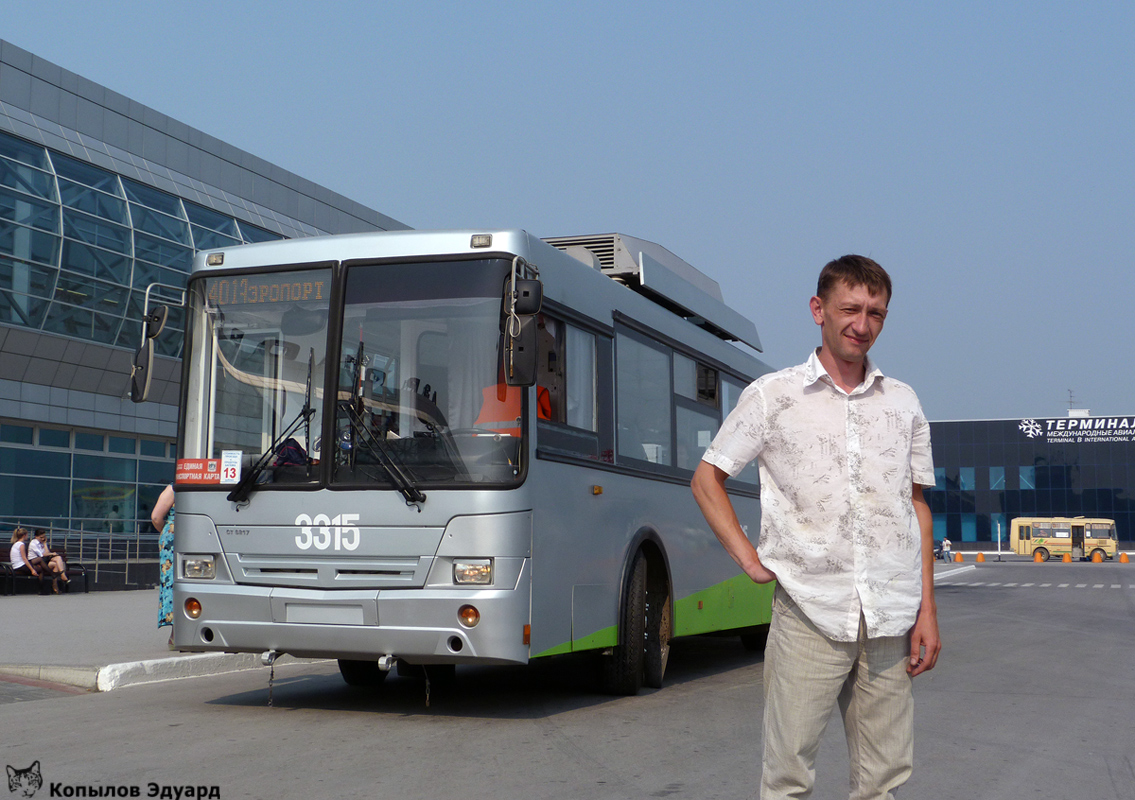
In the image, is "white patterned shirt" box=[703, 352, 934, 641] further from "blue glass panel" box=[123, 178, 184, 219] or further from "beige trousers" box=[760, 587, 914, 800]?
"blue glass panel" box=[123, 178, 184, 219]

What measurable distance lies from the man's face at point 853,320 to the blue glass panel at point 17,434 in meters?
29.8

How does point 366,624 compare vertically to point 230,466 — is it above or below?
below

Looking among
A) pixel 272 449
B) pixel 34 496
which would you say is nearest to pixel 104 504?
pixel 34 496

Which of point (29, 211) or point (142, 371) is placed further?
point (29, 211)

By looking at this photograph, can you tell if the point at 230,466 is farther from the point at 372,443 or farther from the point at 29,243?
the point at 29,243

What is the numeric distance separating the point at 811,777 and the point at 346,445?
190 inches

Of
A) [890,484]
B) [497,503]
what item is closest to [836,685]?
[890,484]

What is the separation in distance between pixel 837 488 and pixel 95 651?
10071 mm

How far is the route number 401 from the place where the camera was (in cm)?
763

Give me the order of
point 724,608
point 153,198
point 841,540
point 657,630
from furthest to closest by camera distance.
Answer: point 153,198 < point 724,608 < point 657,630 < point 841,540

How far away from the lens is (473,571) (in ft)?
24.5

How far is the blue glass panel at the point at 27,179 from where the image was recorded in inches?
1085

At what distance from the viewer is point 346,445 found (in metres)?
7.78

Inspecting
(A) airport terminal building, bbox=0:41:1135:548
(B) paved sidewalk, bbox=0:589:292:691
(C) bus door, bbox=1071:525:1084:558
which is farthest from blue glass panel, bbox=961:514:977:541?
(B) paved sidewalk, bbox=0:589:292:691
